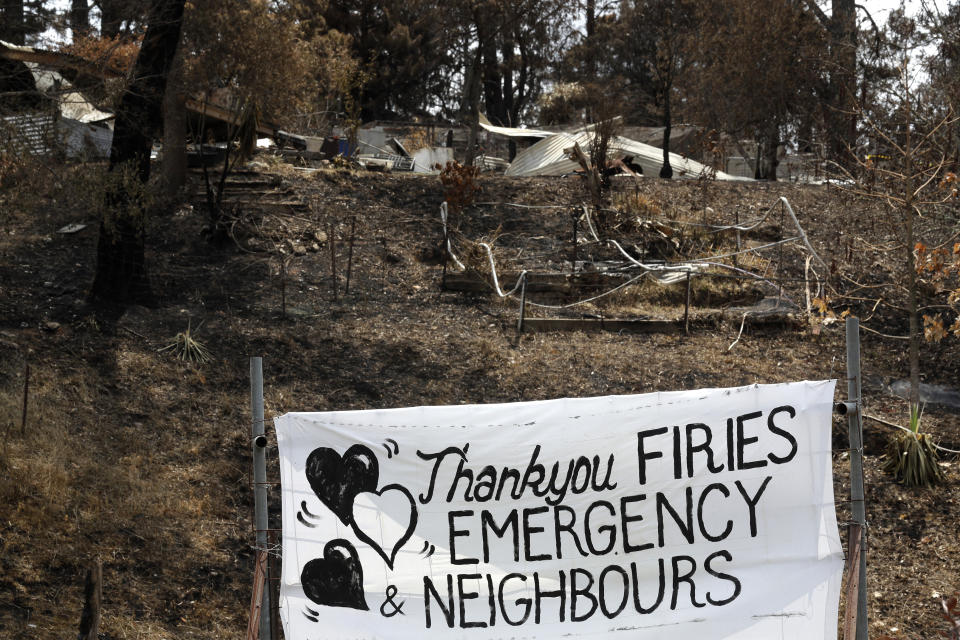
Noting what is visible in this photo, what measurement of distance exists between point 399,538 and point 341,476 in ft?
1.33

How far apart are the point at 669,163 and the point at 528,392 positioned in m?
14.8

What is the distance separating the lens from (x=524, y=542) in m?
4.77

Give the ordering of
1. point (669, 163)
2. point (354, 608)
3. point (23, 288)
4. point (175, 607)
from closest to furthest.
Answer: point (354, 608), point (175, 607), point (23, 288), point (669, 163)

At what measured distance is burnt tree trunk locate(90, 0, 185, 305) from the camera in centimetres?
1245

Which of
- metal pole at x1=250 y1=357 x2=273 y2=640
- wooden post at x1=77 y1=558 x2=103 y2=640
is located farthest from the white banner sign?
wooden post at x1=77 y1=558 x2=103 y2=640

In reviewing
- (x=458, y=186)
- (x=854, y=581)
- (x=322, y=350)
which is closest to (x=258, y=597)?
(x=854, y=581)

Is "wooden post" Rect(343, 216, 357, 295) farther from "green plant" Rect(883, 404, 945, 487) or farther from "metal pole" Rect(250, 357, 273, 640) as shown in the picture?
"metal pole" Rect(250, 357, 273, 640)

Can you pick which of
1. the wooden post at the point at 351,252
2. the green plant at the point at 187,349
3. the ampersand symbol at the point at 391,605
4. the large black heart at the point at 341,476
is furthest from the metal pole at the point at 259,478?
the wooden post at the point at 351,252

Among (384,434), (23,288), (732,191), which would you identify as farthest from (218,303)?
(732,191)

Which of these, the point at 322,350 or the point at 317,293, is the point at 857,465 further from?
the point at 317,293

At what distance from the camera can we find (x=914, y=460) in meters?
10.2

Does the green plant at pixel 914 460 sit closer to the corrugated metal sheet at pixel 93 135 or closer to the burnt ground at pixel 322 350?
the burnt ground at pixel 322 350

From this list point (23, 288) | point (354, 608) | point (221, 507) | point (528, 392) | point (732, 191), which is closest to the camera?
point (354, 608)

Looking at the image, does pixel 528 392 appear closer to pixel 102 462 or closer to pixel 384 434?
pixel 102 462
